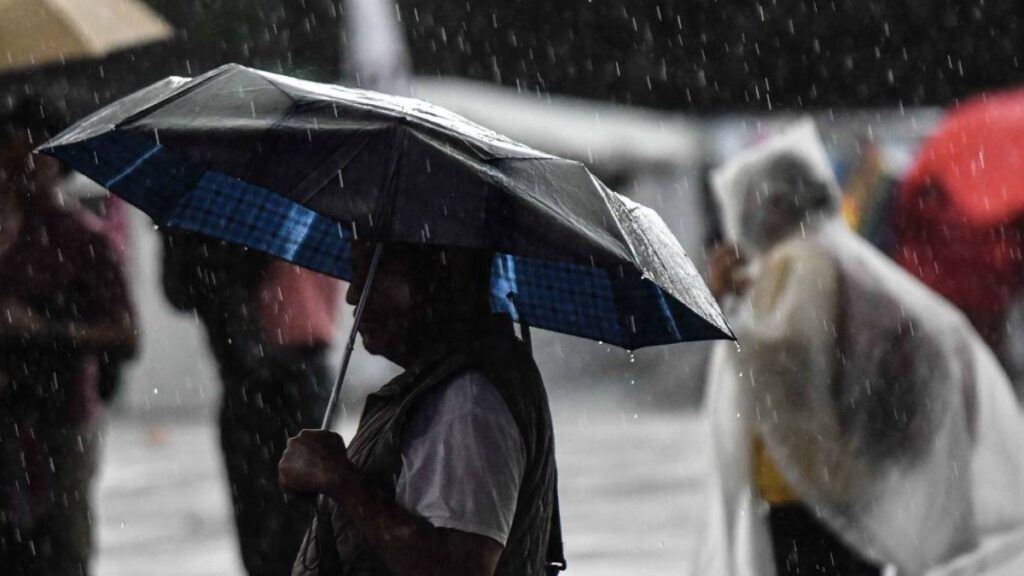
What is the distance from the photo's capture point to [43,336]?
5195 mm

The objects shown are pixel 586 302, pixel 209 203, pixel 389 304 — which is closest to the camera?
pixel 389 304

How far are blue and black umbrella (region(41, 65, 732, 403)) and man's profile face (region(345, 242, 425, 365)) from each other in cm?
18

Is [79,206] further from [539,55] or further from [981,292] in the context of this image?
[981,292]

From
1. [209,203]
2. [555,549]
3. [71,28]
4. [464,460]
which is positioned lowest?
[555,549]

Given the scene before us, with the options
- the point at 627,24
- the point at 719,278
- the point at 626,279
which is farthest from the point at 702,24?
the point at 626,279

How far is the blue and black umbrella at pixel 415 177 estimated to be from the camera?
2.31m

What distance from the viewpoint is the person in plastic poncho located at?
5102 millimetres

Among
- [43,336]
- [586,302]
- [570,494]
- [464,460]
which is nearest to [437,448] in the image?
[464,460]

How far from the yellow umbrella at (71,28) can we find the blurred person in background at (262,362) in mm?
733

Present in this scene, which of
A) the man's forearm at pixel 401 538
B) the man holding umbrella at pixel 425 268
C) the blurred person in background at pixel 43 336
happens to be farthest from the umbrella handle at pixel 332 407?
the blurred person in background at pixel 43 336

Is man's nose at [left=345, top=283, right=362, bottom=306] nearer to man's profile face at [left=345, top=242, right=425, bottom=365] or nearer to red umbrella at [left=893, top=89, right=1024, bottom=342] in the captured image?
man's profile face at [left=345, top=242, right=425, bottom=365]

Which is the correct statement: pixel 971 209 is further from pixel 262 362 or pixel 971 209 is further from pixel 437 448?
pixel 437 448

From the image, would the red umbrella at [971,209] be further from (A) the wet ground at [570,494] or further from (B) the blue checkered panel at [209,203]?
(B) the blue checkered panel at [209,203]

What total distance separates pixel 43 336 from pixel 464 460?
3.20 m
